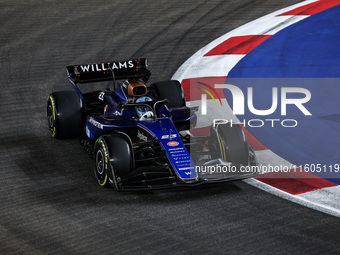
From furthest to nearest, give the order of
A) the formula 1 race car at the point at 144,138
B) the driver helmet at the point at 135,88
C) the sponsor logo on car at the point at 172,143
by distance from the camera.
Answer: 1. the driver helmet at the point at 135,88
2. the sponsor logo on car at the point at 172,143
3. the formula 1 race car at the point at 144,138

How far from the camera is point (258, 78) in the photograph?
39.0 feet

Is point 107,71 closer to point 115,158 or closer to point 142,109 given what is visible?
point 142,109

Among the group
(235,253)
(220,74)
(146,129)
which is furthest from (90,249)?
(220,74)

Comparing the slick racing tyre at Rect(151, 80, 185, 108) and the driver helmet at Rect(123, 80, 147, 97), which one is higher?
the driver helmet at Rect(123, 80, 147, 97)

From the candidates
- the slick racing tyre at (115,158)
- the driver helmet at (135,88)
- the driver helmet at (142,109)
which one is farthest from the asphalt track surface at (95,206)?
the driver helmet at (135,88)

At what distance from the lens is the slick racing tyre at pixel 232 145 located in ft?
25.2

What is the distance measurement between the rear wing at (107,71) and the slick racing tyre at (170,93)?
0.52 m

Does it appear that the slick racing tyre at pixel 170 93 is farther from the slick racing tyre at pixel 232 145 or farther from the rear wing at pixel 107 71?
the slick racing tyre at pixel 232 145

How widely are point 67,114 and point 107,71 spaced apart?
48.8 inches

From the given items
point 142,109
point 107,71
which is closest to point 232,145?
point 142,109

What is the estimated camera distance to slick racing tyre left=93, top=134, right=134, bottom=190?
7324 mm

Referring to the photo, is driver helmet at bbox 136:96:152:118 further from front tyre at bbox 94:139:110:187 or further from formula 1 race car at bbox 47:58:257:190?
front tyre at bbox 94:139:110:187

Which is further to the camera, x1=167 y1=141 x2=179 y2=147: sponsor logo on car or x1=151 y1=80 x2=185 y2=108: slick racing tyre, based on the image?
x1=151 y1=80 x2=185 y2=108: slick racing tyre

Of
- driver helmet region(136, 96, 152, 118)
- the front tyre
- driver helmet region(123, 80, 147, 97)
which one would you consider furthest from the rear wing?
the front tyre
